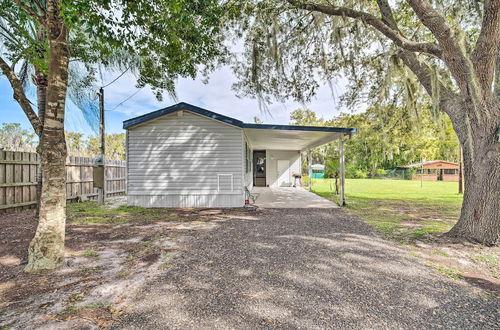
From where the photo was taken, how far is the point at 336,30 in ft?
16.3

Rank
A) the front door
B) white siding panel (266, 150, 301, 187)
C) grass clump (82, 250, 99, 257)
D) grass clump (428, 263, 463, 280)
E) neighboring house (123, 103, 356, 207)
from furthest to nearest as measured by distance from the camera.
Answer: the front door < white siding panel (266, 150, 301, 187) < neighboring house (123, 103, 356, 207) < grass clump (82, 250, 99, 257) < grass clump (428, 263, 463, 280)

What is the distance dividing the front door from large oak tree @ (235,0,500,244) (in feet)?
26.7

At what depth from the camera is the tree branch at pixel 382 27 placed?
4172mm

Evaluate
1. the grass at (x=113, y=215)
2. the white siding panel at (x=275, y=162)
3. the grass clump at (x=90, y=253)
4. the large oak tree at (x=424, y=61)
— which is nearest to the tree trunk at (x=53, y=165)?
the grass clump at (x=90, y=253)

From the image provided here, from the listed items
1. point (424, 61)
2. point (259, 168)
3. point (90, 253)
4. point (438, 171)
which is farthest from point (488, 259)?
point (438, 171)

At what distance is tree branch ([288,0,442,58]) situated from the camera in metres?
4.17

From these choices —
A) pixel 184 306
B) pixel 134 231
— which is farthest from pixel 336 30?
pixel 134 231

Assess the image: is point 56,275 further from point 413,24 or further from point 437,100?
point 413,24

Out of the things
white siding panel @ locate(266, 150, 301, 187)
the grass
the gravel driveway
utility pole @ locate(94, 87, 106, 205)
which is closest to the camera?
the gravel driveway

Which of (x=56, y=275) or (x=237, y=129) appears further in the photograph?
(x=237, y=129)

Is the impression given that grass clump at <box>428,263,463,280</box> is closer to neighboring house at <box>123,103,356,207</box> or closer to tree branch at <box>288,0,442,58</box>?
tree branch at <box>288,0,442,58</box>

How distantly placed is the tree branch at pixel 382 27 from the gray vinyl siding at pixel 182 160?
3.98m

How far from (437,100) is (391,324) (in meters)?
4.37

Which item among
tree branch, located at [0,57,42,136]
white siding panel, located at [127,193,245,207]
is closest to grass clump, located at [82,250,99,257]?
tree branch, located at [0,57,42,136]
